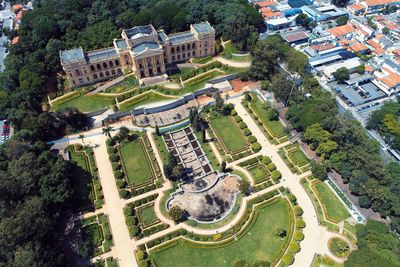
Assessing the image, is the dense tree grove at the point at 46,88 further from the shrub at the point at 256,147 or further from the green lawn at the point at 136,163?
the shrub at the point at 256,147

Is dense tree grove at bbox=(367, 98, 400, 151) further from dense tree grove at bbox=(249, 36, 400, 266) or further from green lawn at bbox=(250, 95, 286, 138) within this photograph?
green lawn at bbox=(250, 95, 286, 138)

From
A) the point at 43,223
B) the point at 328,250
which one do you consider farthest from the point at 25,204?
the point at 328,250

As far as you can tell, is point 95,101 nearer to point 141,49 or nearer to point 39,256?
point 141,49

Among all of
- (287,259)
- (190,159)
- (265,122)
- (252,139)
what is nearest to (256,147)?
(252,139)

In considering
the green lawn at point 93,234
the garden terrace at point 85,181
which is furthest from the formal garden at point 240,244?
the garden terrace at point 85,181

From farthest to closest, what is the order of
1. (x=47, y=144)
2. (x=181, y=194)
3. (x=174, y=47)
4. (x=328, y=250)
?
(x=174, y=47) < (x=47, y=144) < (x=181, y=194) < (x=328, y=250)

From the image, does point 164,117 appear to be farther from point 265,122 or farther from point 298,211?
point 298,211
